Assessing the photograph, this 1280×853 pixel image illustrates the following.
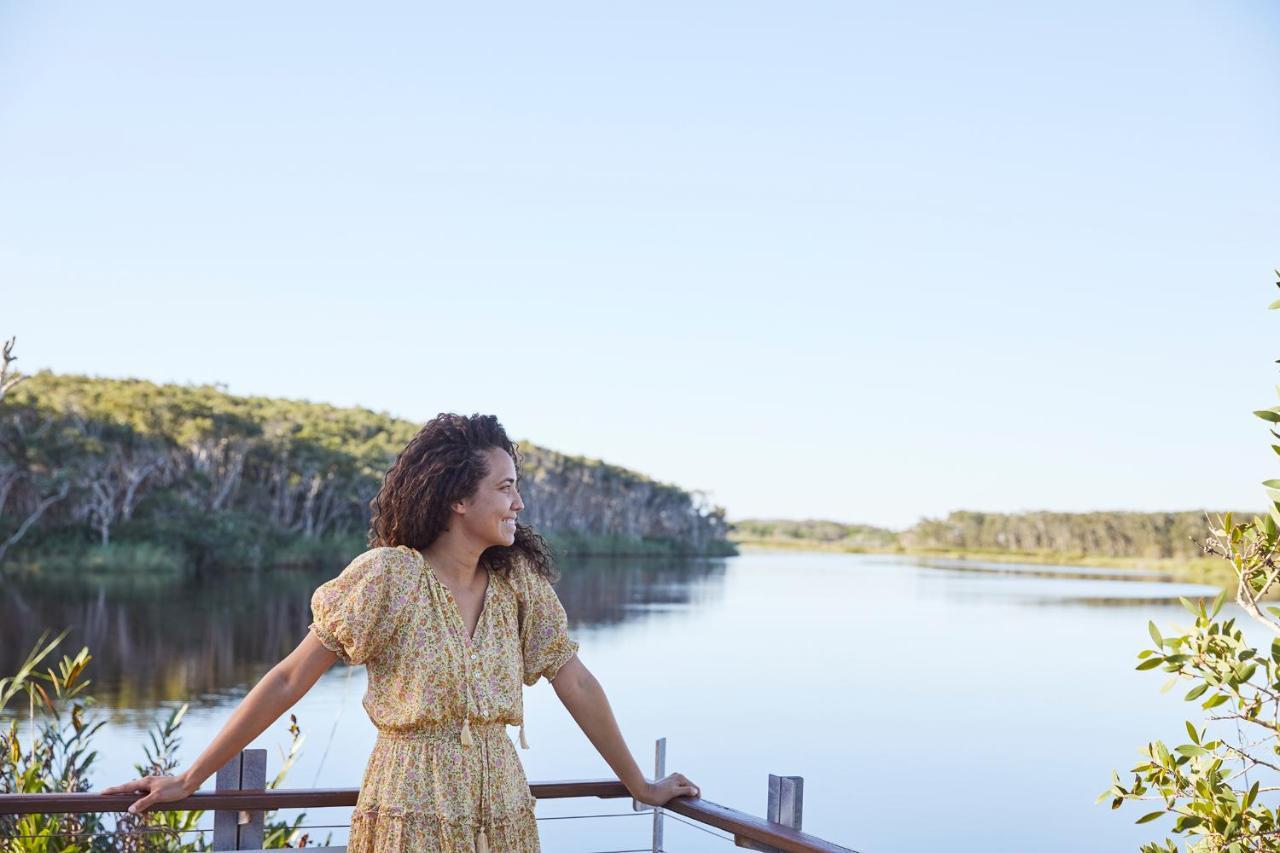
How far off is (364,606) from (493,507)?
0.80 ft

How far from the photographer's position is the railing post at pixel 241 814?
88.2 inches

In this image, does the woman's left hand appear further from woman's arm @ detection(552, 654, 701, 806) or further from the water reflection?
the water reflection

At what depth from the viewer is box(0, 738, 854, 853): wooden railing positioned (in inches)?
82.7

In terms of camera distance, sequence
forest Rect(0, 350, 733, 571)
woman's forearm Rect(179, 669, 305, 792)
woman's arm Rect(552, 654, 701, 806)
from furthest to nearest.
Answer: forest Rect(0, 350, 733, 571) → woman's arm Rect(552, 654, 701, 806) → woman's forearm Rect(179, 669, 305, 792)

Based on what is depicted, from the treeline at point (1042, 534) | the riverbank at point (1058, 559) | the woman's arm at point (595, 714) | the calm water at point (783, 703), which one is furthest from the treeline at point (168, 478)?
the treeline at point (1042, 534)

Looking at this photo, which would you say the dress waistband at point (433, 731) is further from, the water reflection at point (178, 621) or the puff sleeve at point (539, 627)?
the water reflection at point (178, 621)

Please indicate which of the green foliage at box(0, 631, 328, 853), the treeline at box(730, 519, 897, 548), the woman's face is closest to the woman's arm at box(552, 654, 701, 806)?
the woman's face

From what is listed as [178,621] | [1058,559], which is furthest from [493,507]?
[1058,559]

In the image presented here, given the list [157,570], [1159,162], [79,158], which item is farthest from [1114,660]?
[79,158]

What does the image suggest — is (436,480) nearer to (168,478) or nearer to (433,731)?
(433,731)

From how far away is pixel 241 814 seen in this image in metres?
2.29

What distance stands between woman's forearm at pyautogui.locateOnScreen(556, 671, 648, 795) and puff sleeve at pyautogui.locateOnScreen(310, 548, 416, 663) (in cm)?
33

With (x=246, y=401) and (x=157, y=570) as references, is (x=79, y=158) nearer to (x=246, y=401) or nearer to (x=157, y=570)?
(x=157, y=570)

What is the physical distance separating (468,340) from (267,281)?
31.4 ft
